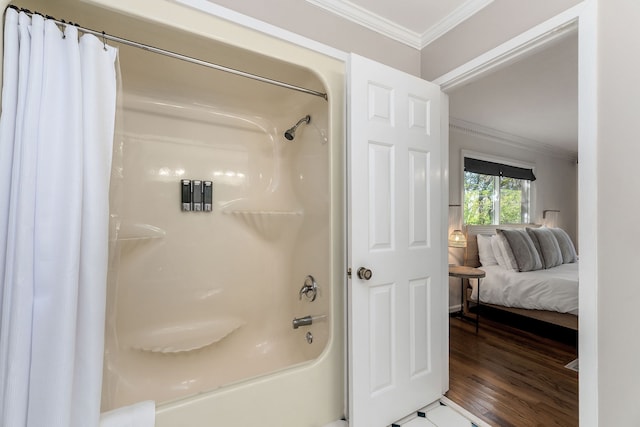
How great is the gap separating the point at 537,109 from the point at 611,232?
281cm

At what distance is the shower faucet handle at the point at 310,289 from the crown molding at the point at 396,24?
165 cm

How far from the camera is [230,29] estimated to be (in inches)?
55.9

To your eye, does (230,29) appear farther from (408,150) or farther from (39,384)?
(39,384)

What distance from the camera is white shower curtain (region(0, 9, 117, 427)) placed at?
2.98 feet

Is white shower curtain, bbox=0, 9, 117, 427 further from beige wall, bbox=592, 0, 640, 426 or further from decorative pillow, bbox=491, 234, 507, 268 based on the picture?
decorative pillow, bbox=491, 234, 507, 268

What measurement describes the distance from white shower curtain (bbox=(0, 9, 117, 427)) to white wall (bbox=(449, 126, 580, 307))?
3586mm

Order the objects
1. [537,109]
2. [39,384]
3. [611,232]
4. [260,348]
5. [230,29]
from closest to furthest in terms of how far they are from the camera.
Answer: [39,384] → [611,232] → [230,29] → [260,348] → [537,109]

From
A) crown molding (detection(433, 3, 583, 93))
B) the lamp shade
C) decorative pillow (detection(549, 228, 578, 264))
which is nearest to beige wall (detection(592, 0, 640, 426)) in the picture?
crown molding (detection(433, 3, 583, 93))

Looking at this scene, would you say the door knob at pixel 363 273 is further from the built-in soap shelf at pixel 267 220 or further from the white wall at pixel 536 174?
the white wall at pixel 536 174

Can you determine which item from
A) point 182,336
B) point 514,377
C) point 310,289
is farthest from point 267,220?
point 514,377

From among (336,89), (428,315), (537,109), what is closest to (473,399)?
(428,315)

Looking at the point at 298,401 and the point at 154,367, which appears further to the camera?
the point at 154,367

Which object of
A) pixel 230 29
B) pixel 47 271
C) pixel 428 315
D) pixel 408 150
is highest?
pixel 230 29

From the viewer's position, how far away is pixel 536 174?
475 centimetres
